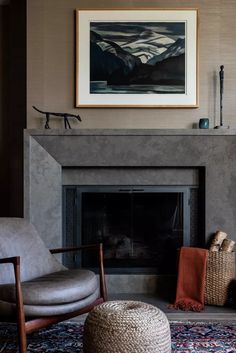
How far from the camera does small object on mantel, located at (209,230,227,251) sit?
365 centimetres

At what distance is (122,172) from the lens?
154 inches

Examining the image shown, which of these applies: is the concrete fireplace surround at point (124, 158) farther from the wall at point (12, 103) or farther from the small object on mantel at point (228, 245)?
the wall at point (12, 103)

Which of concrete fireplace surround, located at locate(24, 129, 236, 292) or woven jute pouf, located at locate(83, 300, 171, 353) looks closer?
woven jute pouf, located at locate(83, 300, 171, 353)

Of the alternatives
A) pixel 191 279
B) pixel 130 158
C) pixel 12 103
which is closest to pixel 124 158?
pixel 130 158

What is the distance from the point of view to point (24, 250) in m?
3.03

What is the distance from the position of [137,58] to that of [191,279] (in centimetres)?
186

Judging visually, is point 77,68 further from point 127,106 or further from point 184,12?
point 184,12

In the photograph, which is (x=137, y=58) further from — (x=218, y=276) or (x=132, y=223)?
(x=218, y=276)

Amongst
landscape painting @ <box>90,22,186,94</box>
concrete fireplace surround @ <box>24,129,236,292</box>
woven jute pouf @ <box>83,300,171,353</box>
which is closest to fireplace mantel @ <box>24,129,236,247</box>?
concrete fireplace surround @ <box>24,129,236,292</box>

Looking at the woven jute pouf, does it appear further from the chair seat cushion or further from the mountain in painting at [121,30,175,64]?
the mountain in painting at [121,30,175,64]

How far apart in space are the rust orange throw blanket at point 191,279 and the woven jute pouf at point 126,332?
1.28 m

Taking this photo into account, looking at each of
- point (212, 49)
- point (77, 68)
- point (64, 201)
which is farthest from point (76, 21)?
point (64, 201)

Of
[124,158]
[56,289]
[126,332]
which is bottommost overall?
[126,332]

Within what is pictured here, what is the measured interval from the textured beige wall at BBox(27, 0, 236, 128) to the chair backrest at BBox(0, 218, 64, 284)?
113 centimetres
